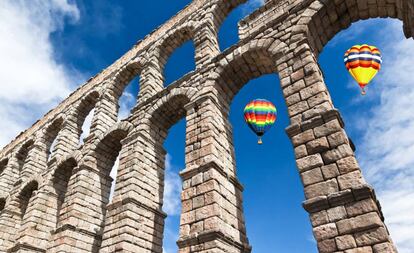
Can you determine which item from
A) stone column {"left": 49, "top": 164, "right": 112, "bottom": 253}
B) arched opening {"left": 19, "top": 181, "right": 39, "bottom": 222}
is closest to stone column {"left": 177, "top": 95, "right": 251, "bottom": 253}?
stone column {"left": 49, "top": 164, "right": 112, "bottom": 253}

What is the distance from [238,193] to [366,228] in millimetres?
3651

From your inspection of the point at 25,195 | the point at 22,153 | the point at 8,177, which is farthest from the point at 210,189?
the point at 22,153

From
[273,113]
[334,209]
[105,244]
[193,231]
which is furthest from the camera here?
[273,113]

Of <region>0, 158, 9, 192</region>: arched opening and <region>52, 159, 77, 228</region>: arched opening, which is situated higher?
<region>0, 158, 9, 192</region>: arched opening

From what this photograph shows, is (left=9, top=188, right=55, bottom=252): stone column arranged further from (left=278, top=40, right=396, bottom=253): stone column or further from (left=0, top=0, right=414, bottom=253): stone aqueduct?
(left=278, top=40, right=396, bottom=253): stone column

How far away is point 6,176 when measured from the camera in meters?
18.1

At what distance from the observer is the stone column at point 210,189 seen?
644 cm

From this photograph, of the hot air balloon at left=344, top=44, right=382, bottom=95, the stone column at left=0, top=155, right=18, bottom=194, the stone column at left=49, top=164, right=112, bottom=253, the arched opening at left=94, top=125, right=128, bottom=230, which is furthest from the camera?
the stone column at left=0, top=155, right=18, bottom=194

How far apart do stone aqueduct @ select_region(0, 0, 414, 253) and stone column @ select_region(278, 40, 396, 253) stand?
2 centimetres

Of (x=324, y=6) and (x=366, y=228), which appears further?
(x=324, y=6)

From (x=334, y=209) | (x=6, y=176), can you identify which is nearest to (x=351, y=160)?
(x=334, y=209)

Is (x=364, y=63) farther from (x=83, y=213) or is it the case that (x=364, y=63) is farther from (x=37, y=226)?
(x=37, y=226)

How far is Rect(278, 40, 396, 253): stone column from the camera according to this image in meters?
4.79

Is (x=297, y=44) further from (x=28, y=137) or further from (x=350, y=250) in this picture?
(x=28, y=137)
